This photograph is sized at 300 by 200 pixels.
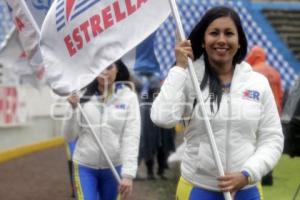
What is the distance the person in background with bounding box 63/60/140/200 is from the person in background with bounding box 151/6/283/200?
1699 millimetres

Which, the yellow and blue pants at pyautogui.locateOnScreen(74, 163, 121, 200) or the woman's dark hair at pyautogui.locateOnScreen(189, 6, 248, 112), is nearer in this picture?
the woman's dark hair at pyautogui.locateOnScreen(189, 6, 248, 112)

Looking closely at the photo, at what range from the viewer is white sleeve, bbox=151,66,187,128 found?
3969mm

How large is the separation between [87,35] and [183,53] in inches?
39.5

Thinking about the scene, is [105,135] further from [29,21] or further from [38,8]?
[38,8]

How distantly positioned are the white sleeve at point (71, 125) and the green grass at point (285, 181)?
418cm

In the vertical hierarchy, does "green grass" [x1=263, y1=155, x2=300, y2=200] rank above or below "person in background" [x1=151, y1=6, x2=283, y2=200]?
below

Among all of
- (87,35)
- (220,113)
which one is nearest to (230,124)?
(220,113)

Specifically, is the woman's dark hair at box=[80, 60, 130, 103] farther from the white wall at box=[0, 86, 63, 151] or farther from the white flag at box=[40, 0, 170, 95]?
the white wall at box=[0, 86, 63, 151]

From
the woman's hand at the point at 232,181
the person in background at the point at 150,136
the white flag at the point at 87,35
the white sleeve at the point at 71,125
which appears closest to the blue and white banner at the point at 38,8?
the white sleeve at the point at 71,125

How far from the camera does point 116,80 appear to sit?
6.12m

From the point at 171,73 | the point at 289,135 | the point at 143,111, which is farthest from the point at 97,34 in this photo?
the point at 143,111

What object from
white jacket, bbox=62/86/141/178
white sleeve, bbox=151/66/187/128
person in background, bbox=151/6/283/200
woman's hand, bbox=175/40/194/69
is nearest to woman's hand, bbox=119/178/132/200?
white jacket, bbox=62/86/141/178

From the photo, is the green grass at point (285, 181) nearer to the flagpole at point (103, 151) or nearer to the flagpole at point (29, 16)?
the flagpole at point (103, 151)

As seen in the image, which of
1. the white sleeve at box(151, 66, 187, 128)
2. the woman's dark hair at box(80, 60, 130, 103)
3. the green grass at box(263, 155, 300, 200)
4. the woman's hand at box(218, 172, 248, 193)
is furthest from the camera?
the green grass at box(263, 155, 300, 200)
